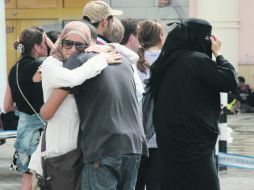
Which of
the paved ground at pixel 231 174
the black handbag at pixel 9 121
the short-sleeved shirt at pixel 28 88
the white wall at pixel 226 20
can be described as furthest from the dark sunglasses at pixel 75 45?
the white wall at pixel 226 20

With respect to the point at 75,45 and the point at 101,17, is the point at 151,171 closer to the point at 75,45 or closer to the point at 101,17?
the point at 101,17

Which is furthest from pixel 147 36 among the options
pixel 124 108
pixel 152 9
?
pixel 152 9

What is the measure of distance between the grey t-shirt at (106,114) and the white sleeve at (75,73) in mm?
57

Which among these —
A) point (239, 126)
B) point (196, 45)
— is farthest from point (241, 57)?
point (196, 45)

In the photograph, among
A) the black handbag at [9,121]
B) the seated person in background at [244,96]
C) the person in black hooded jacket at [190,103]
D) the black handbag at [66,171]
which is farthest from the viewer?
the seated person in background at [244,96]

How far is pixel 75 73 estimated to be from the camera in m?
4.25

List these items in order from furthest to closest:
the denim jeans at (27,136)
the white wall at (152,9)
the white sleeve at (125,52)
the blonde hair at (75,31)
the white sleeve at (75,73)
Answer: the white wall at (152,9) → the denim jeans at (27,136) → the white sleeve at (125,52) → the blonde hair at (75,31) → the white sleeve at (75,73)

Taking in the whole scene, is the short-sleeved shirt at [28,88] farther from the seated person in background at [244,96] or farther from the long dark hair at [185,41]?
the seated person in background at [244,96]

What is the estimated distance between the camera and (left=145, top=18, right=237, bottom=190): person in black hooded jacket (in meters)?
4.62

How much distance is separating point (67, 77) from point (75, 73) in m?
0.06

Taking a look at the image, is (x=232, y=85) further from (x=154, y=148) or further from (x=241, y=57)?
(x=241, y=57)

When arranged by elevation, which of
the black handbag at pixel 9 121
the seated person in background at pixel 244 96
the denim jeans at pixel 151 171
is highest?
the denim jeans at pixel 151 171

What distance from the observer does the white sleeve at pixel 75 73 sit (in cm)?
425

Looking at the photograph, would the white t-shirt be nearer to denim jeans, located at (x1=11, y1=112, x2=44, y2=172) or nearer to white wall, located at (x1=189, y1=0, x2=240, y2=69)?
denim jeans, located at (x1=11, y1=112, x2=44, y2=172)
